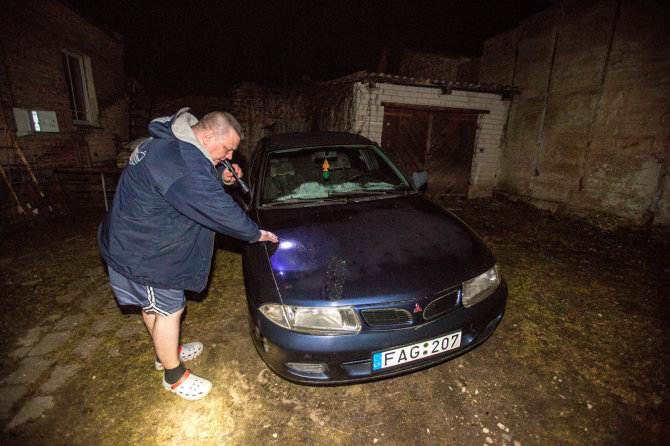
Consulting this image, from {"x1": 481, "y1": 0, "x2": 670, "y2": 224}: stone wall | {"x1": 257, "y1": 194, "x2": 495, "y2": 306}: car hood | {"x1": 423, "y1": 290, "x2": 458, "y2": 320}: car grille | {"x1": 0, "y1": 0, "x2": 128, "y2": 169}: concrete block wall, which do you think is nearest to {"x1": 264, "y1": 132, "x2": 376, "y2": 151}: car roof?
{"x1": 257, "y1": 194, "x2": 495, "y2": 306}: car hood

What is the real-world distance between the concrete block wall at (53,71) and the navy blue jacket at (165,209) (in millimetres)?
6519

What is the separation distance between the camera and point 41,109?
6402 millimetres

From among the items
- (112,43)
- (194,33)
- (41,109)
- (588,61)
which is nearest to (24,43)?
(41,109)

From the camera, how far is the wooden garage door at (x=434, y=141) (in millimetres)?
7555

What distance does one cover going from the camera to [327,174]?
2945mm

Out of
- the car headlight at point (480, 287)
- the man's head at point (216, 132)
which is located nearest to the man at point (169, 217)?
the man's head at point (216, 132)

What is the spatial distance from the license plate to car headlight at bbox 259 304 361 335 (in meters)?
0.25

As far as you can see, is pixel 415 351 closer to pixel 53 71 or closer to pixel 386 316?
pixel 386 316

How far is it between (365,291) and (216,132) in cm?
132

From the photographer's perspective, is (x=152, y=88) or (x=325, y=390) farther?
(x=152, y=88)

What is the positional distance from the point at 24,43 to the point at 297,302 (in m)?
8.59

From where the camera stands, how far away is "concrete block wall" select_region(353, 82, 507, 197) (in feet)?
23.5

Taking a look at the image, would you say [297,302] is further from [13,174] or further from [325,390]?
[13,174]

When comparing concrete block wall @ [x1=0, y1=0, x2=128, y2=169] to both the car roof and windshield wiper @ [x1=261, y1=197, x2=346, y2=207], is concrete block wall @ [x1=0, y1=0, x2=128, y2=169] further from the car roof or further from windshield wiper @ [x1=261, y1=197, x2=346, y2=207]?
windshield wiper @ [x1=261, y1=197, x2=346, y2=207]
